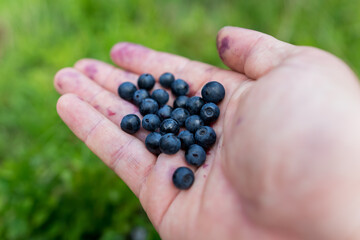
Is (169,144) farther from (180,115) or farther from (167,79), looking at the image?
(167,79)

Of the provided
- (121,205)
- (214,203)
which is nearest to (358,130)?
(214,203)

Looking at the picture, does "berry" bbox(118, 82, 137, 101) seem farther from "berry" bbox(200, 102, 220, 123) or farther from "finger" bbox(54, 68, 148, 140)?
"berry" bbox(200, 102, 220, 123)

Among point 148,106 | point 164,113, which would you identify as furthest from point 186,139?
point 148,106

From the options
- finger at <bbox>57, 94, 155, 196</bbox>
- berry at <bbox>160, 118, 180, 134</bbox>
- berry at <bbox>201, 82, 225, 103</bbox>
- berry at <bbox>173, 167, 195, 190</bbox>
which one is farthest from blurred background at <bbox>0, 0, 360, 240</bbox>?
berry at <bbox>201, 82, 225, 103</bbox>

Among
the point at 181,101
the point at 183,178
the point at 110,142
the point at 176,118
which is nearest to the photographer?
the point at 183,178

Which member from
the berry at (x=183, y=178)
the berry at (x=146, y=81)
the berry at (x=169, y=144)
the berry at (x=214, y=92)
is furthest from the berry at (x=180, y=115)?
the berry at (x=183, y=178)
